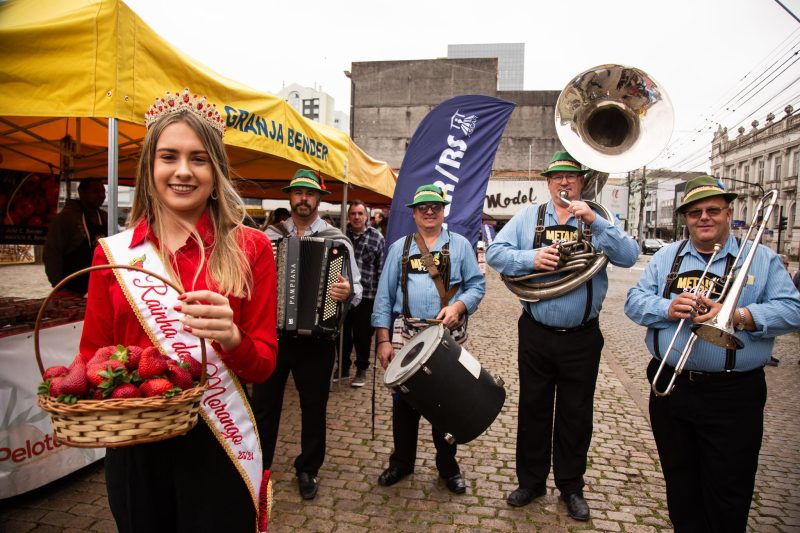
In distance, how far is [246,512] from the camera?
1.75m

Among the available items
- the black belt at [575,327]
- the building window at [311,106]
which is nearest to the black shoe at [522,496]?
the black belt at [575,327]

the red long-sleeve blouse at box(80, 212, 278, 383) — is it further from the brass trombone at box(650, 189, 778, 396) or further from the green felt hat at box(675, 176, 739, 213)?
the green felt hat at box(675, 176, 739, 213)

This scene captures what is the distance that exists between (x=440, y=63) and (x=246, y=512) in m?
39.7

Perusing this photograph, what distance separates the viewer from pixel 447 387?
3.03 meters

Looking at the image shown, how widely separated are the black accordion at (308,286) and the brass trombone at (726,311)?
2.12 meters

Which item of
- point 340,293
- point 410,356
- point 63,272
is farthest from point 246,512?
point 63,272

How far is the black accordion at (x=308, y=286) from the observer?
3.51 metres

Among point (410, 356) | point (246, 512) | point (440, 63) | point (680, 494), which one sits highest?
point (440, 63)

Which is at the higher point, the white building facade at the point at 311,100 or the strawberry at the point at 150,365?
the white building facade at the point at 311,100

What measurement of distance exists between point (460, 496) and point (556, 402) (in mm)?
991

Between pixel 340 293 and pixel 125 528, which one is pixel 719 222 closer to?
pixel 340 293

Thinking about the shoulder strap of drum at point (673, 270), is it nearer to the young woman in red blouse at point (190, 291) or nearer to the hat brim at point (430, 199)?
the hat brim at point (430, 199)

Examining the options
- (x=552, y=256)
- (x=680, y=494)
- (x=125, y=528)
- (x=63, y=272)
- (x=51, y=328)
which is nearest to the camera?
(x=125, y=528)

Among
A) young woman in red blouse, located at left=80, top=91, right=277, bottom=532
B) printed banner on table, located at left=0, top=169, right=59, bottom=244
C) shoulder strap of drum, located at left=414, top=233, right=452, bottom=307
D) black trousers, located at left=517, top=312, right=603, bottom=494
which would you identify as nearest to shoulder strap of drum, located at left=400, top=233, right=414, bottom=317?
shoulder strap of drum, located at left=414, top=233, right=452, bottom=307
